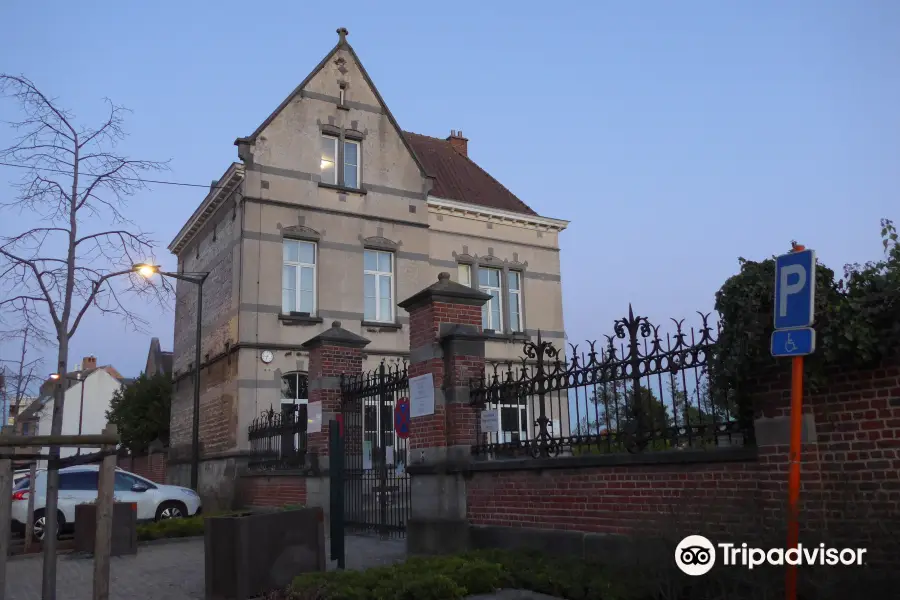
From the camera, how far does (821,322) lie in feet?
20.5

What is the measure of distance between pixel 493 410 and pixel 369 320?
12471 mm

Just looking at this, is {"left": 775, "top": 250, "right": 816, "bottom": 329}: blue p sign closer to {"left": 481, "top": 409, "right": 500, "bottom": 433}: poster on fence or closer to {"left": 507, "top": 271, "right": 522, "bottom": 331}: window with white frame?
{"left": 481, "top": 409, "right": 500, "bottom": 433}: poster on fence

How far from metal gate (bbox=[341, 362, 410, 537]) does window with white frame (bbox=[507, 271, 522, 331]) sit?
11443 mm

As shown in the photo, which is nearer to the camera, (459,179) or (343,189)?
(343,189)

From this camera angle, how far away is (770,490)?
6.62 m

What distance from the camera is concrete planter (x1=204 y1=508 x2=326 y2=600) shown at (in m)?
7.72

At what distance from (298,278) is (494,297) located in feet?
23.2

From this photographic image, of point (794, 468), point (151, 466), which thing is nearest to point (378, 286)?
point (151, 466)

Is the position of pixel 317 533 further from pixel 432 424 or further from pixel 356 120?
pixel 356 120

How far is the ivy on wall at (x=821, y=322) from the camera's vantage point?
597cm

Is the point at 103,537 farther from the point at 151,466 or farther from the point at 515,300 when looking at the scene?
the point at 151,466

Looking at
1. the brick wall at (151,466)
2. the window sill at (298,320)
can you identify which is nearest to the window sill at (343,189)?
the window sill at (298,320)

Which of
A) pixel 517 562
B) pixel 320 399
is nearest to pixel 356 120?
pixel 320 399

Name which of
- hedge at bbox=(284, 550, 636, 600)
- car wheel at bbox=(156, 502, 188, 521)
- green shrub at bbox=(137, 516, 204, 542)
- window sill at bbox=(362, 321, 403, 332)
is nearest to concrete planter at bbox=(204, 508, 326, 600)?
hedge at bbox=(284, 550, 636, 600)
